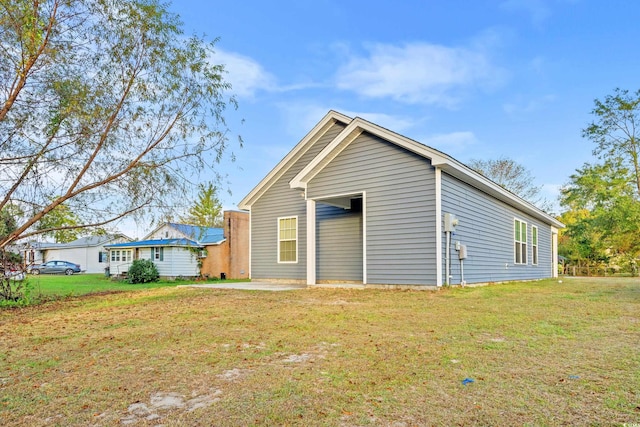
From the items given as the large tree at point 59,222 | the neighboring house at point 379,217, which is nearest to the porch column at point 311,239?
the neighboring house at point 379,217

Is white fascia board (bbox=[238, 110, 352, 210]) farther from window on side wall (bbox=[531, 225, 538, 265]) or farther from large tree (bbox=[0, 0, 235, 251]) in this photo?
window on side wall (bbox=[531, 225, 538, 265])

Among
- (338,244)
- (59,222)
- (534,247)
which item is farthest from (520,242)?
(59,222)

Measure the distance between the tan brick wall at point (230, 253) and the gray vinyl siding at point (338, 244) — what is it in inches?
427

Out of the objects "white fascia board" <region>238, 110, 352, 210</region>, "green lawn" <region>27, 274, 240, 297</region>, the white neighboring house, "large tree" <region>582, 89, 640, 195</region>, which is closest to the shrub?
"green lawn" <region>27, 274, 240, 297</region>

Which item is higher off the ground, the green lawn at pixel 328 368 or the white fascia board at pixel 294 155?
the white fascia board at pixel 294 155

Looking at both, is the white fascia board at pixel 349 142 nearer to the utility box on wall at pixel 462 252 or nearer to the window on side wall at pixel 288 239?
the window on side wall at pixel 288 239

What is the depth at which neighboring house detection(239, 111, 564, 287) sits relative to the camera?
32.9 ft

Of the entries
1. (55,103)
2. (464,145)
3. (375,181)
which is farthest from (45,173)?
(464,145)

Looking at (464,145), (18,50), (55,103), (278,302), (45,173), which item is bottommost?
(278,302)

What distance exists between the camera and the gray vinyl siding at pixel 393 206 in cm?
995

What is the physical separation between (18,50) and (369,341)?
8.67 meters

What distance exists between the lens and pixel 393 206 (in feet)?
34.7

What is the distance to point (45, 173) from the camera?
8570 millimetres

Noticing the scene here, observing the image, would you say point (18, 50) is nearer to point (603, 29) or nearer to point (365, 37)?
point (365, 37)
